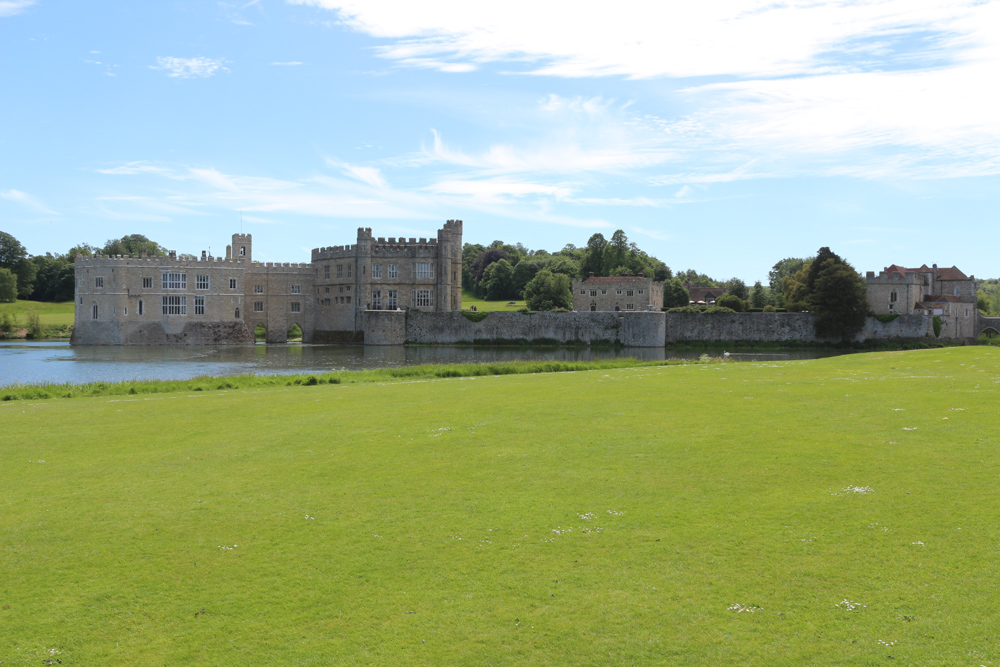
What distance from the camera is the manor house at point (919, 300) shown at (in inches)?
3268

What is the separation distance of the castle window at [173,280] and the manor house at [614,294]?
148 feet

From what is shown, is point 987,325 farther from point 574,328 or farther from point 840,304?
point 574,328

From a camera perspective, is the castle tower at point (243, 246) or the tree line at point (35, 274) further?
the tree line at point (35, 274)

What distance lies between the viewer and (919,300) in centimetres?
8488

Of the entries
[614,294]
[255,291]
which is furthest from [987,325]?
[255,291]

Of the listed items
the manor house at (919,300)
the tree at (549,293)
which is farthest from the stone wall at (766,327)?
the tree at (549,293)

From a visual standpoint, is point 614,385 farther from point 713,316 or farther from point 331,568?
point 713,316

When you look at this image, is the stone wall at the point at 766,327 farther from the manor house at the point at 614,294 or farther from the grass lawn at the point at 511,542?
the grass lawn at the point at 511,542

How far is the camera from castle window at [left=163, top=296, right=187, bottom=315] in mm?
82688

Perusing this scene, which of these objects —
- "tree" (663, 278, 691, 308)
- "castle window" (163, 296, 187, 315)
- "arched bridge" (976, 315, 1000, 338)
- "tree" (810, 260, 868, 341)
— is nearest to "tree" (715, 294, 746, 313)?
"tree" (810, 260, 868, 341)

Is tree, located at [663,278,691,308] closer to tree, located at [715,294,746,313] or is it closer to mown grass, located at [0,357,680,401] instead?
tree, located at [715,294,746,313]

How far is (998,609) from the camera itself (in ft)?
24.0

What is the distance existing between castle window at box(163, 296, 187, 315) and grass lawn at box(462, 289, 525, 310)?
43.1 m

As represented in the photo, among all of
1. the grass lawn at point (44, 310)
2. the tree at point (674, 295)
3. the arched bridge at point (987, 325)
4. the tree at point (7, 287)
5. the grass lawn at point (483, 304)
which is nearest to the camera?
the arched bridge at point (987, 325)
